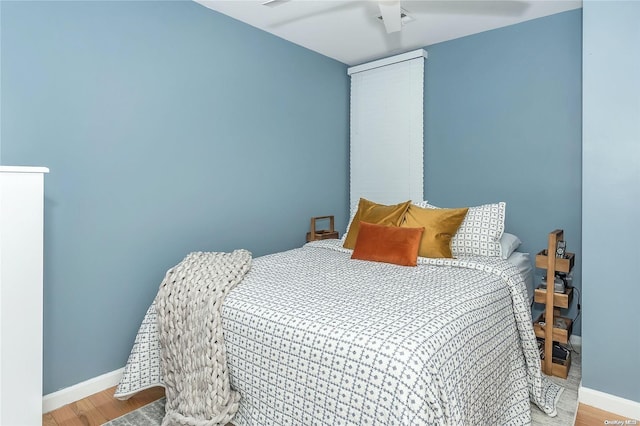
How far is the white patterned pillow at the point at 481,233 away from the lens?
2543 mm

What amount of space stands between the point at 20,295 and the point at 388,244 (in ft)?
6.15

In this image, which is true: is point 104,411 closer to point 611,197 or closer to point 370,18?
point 611,197

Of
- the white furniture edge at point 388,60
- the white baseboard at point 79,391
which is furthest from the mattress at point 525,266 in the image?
the white baseboard at point 79,391

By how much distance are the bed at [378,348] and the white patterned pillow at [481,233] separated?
26 cm

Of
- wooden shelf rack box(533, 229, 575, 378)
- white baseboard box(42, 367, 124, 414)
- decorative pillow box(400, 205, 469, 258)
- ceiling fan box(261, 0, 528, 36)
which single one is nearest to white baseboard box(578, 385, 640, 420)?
wooden shelf rack box(533, 229, 575, 378)

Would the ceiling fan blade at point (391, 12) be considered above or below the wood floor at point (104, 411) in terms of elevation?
above

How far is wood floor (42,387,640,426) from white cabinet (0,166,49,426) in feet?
1.37

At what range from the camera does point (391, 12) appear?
2.04 meters

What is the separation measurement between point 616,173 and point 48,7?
3090mm

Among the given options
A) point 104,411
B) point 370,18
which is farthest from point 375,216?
point 104,411

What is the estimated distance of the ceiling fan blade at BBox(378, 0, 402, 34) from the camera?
6.37ft

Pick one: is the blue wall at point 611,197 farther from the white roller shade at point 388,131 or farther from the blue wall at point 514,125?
the white roller shade at point 388,131

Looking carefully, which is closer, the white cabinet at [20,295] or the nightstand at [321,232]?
the white cabinet at [20,295]

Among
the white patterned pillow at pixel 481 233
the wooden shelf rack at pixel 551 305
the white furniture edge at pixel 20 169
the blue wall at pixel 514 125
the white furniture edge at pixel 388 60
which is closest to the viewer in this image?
the white furniture edge at pixel 20 169
